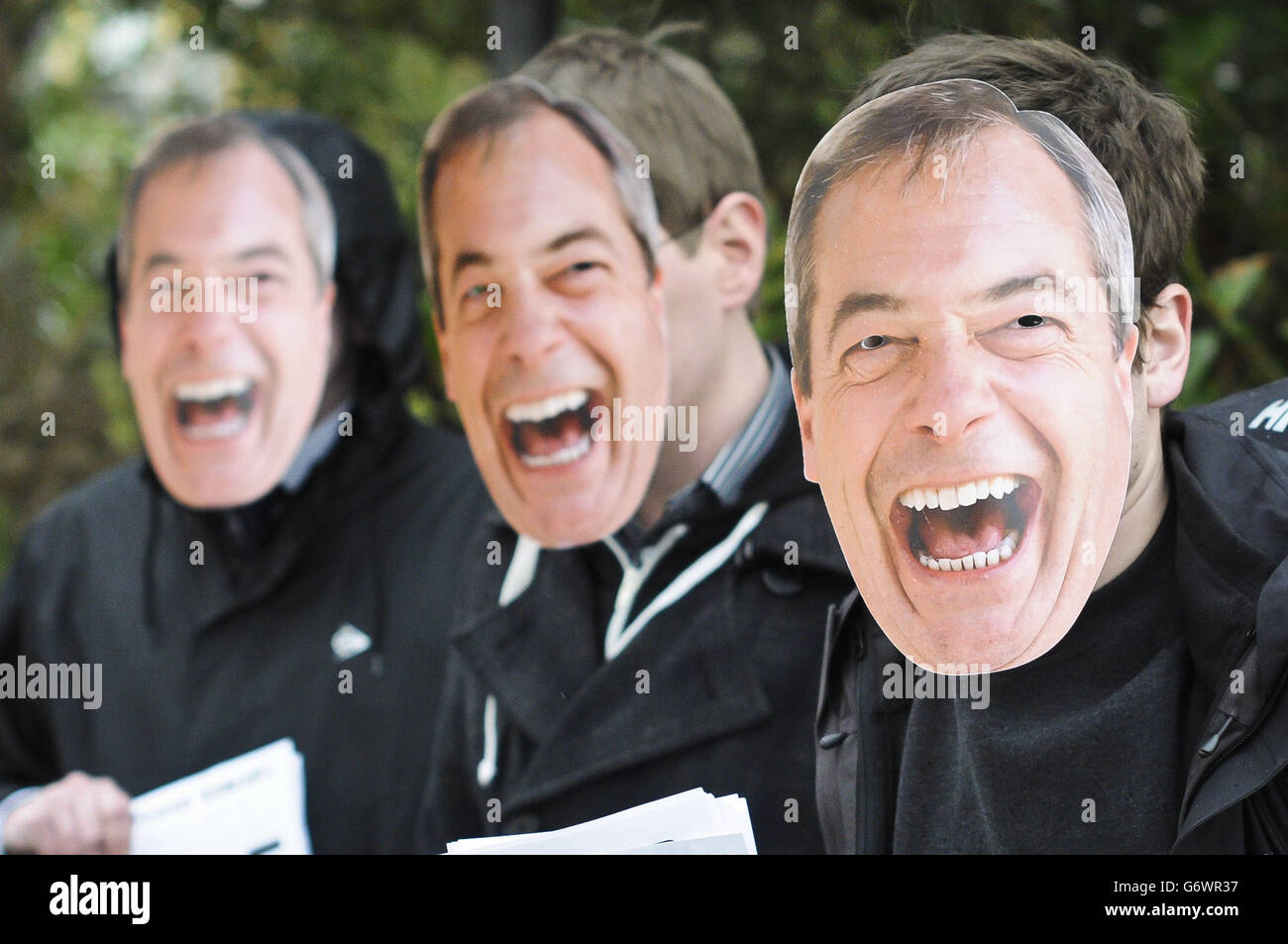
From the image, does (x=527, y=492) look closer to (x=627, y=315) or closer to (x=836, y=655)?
(x=627, y=315)

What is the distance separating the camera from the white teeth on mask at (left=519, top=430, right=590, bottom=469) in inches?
87.7

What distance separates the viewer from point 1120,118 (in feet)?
5.84

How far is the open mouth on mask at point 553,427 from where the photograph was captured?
7.25 ft

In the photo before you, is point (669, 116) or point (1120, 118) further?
point (669, 116)

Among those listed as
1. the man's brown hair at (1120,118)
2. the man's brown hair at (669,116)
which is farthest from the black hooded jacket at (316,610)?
the man's brown hair at (1120,118)

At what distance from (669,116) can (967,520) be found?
0.85m

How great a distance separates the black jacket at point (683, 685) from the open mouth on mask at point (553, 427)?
165 mm

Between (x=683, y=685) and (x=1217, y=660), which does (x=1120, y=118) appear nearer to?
(x=1217, y=660)

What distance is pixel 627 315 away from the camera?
7.14ft

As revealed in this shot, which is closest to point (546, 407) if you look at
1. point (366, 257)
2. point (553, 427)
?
point (553, 427)

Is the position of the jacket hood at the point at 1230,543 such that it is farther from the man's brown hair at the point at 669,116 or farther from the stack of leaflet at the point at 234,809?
the stack of leaflet at the point at 234,809

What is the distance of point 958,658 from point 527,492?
79 cm


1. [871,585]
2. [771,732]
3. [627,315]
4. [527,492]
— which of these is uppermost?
[627,315]
